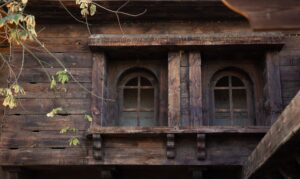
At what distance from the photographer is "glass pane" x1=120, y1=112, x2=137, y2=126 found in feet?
25.1

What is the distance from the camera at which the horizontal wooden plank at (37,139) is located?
284 inches

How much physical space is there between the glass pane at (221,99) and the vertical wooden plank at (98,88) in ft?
5.14

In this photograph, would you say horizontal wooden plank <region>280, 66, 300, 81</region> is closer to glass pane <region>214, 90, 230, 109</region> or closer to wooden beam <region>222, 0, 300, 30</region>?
glass pane <region>214, 90, 230, 109</region>

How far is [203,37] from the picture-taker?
750 cm

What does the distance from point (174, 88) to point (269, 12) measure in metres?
3.68

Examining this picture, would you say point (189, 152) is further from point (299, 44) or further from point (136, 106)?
point (299, 44)

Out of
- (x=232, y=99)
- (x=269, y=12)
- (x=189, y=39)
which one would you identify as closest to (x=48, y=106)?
(x=189, y=39)

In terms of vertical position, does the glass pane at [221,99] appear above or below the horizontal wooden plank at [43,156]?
above

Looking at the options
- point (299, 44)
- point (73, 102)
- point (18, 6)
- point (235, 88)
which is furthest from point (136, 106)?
point (18, 6)

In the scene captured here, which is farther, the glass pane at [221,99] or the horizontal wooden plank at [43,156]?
the glass pane at [221,99]

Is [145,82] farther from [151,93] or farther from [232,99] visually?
[232,99]

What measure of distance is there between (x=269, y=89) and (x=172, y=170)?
1.67m

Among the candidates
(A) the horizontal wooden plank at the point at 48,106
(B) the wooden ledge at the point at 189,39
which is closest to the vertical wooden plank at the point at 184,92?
(B) the wooden ledge at the point at 189,39

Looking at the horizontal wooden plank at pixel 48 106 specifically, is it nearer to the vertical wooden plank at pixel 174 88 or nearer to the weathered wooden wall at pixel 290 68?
the vertical wooden plank at pixel 174 88
